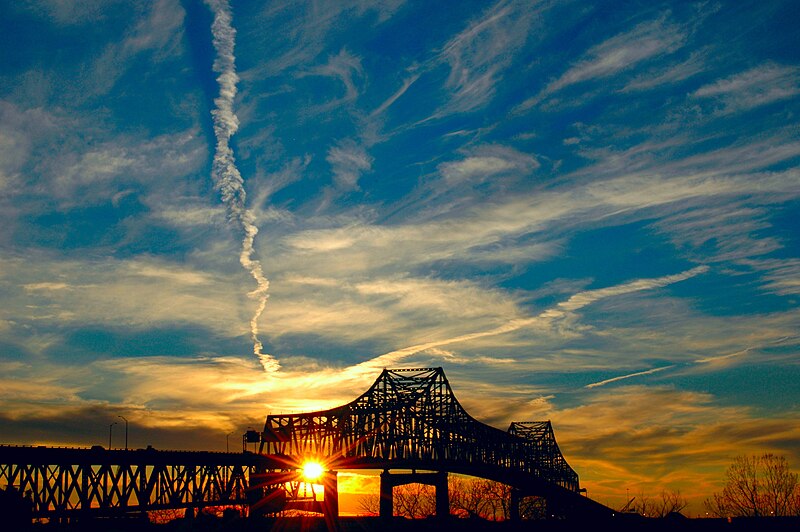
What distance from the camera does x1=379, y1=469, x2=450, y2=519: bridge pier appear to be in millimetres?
138500

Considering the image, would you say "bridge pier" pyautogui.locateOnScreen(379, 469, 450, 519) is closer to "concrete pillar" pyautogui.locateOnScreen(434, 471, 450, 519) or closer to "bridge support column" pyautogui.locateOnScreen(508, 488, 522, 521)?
"concrete pillar" pyautogui.locateOnScreen(434, 471, 450, 519)

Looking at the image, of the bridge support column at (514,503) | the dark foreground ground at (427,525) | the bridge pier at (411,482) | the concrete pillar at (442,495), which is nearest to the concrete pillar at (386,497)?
the bridge pier at (411,482)

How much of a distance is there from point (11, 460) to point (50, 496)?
5212 millimetres

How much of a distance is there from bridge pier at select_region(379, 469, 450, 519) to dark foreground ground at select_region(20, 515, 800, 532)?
20636 mm

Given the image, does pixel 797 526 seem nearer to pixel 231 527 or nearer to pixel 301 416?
pixel 231 527

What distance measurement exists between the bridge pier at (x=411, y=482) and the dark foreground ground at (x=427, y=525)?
67.7 ft

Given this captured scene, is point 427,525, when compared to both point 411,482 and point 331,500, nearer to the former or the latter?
point 331,500

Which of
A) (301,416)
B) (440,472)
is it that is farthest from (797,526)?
(301,416)

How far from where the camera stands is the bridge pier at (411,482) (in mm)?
138500

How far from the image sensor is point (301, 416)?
158 metres

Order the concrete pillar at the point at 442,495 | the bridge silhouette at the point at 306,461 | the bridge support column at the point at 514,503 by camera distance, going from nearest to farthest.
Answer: the bridge silhouette at the point at 306,461 < the concrete pillar at the point at 442,495 < the bridge support column at the point at 514,503

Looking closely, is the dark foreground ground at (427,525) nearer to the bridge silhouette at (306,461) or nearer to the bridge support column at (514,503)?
the bridge silhouette at (306,461)

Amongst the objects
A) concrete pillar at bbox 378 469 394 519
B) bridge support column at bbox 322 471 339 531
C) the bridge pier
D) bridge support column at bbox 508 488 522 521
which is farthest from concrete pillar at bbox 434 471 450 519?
bridge support column at bbox 508 488 522 521

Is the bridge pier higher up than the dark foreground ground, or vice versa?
the bridge pier
